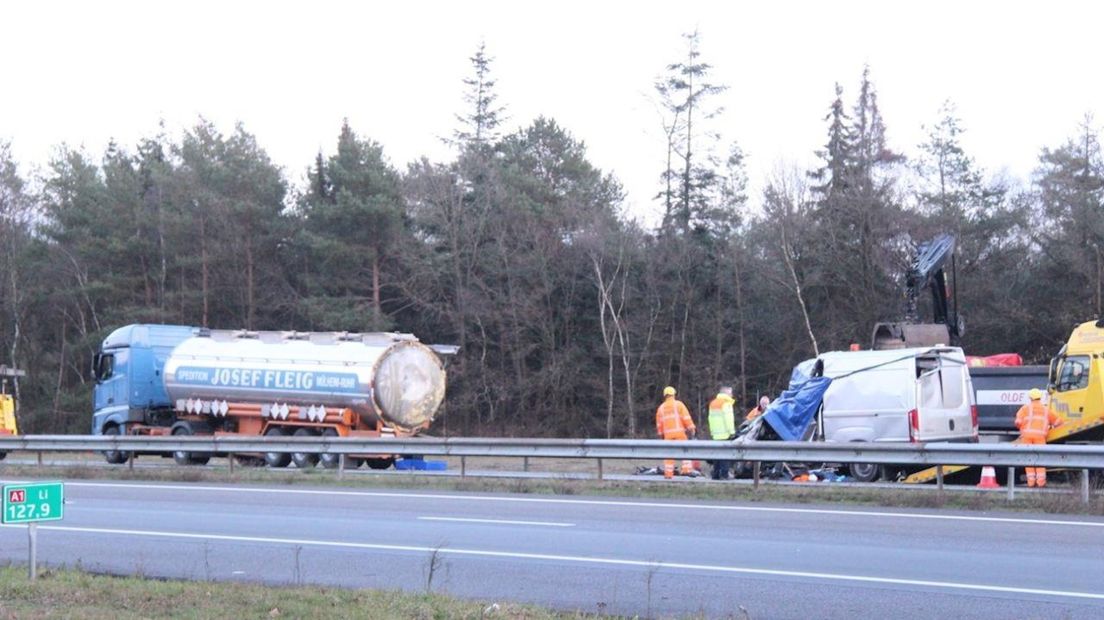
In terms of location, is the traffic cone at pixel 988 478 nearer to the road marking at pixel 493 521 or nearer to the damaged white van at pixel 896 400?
the damaged white van at pixel 896 400

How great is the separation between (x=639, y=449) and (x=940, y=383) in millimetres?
5602

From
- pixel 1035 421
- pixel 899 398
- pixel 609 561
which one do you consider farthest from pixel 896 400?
pixel 609 561

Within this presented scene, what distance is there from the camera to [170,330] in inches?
1353

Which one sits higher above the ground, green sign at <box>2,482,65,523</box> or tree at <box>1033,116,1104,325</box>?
tree at <box>1033,116,1104,325</box>

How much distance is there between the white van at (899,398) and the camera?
21406 mm

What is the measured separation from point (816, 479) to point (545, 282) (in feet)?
90.4

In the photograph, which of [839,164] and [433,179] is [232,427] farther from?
[839,164]

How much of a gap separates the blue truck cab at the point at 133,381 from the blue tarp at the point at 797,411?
17.9 m

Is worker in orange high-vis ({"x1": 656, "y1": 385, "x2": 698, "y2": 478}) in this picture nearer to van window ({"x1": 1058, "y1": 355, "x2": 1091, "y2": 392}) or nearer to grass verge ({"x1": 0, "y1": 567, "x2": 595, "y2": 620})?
van window ({"x1": 1058, "y1": 355, "x2": 1091, "y2": 392})

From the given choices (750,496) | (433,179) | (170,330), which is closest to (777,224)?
(433,179)

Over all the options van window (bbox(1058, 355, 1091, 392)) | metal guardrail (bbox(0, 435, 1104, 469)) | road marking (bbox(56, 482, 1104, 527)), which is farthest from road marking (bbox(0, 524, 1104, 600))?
van window (bbox(1058, 355, 1091, 392))

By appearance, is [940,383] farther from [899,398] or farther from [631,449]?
[631,449]

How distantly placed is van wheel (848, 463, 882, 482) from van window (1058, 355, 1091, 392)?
12.0ft

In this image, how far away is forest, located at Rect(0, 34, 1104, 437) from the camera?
44781 mm
